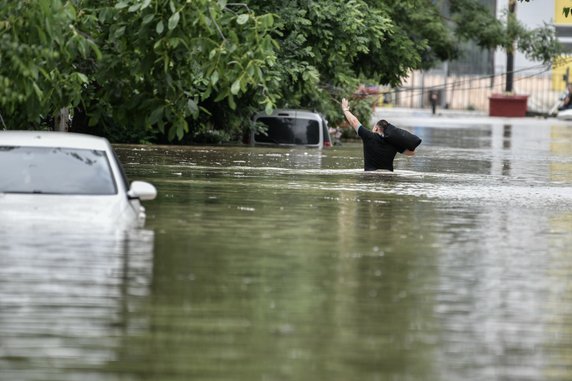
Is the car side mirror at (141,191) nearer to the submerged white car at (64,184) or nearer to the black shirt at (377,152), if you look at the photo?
the submerged white car at (64,184)

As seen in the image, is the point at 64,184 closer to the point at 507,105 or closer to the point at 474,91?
the point at 507,105

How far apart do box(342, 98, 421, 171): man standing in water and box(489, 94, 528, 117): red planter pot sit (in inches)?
2404

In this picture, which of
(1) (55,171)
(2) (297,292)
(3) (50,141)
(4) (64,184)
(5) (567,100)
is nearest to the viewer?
(2) (297,292)

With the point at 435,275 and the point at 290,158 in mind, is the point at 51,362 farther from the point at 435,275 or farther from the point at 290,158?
the point at 290,158

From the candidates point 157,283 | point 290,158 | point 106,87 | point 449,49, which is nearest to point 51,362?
point 157,283

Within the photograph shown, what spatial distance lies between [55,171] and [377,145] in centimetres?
1329

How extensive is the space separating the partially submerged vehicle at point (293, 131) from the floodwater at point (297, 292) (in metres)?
17.1

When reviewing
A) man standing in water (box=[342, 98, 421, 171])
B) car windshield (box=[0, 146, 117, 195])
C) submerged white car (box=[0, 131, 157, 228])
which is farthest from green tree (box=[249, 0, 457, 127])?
car windshield (box=[0, 146, 117, 195])

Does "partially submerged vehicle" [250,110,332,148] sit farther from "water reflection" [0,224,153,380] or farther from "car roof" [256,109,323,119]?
"water reflection" [0,224,153,380]

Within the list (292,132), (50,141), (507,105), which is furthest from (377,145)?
(507,105)

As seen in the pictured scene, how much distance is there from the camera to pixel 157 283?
12836mm

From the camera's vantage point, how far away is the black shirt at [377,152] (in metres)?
28.3

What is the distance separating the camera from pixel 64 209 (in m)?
15.2

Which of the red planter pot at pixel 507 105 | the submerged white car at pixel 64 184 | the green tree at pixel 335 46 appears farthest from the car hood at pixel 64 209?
the red planter pot at pixel 507 105
